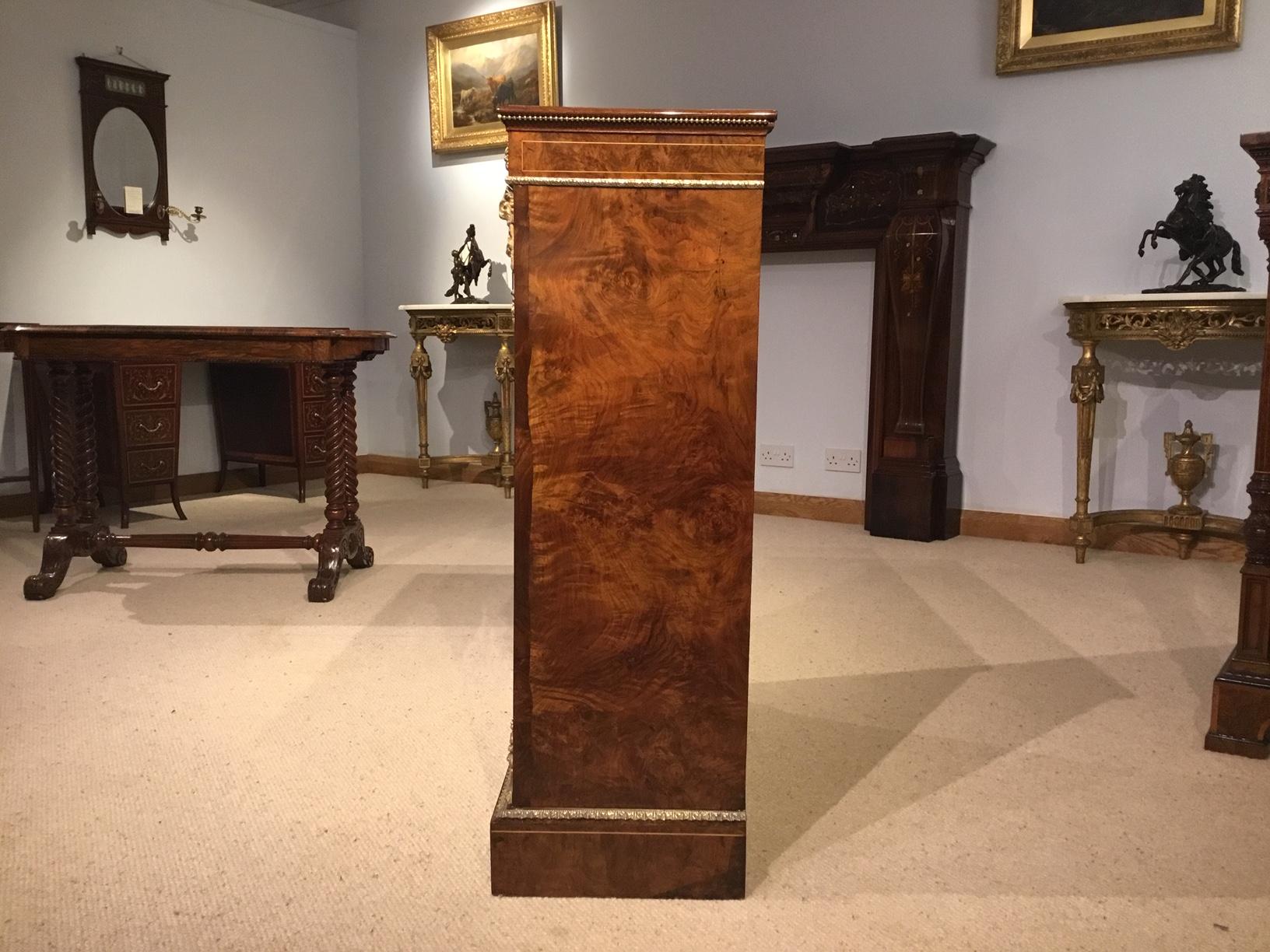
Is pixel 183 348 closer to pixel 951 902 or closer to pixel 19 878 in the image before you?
pixel 19 878

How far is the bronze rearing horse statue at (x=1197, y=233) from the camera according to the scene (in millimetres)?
4117

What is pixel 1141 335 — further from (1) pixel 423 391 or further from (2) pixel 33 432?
(2) pixel 33 432

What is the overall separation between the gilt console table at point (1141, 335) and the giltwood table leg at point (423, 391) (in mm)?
3645

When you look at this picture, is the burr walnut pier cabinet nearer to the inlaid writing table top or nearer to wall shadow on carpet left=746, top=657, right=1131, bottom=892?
wall shadow on carpet left=746, top=657, right=1131, bottom=892

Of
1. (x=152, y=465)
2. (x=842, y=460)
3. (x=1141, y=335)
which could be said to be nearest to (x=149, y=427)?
(x=152, y=465)

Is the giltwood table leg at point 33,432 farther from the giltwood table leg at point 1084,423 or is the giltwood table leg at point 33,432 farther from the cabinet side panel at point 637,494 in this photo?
the giltwood table leg at point 1084,423

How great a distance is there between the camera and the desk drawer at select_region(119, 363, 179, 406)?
16.8 ft

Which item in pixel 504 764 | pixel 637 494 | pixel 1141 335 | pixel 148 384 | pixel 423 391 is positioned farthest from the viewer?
pixel 423 391

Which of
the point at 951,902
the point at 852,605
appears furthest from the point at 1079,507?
the point at 951,902

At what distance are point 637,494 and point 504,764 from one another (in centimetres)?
90

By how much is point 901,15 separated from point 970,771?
3.99 metres

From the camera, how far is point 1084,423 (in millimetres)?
4359

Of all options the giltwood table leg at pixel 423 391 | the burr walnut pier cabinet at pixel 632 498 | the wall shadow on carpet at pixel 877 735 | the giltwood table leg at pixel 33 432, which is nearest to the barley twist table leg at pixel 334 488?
the wall shadow on carpet at pixel 877 735

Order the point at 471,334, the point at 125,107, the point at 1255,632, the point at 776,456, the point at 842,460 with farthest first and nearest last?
the point at 471,334 → the point at 125,107 → the point at 776,456 → the point at 842,460 → the point at 1255,632
